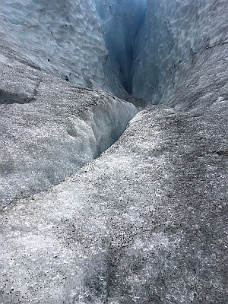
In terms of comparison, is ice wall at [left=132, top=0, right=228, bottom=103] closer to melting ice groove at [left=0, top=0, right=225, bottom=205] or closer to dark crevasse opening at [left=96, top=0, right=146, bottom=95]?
melting ice groove at [left=0, top=0, right=225, bottom=205]

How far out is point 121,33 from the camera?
12.8m

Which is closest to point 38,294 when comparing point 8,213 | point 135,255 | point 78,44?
point 135,255

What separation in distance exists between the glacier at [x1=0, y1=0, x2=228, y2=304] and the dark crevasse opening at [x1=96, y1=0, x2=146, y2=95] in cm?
432

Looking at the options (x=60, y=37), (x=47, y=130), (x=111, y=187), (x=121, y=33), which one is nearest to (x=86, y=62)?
(x=60, y=37)

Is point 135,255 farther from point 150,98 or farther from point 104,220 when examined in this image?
point 150,98

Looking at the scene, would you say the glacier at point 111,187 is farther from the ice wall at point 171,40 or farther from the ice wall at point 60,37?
the ice wall at point 60,37

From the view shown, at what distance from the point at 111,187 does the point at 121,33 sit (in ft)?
34.5

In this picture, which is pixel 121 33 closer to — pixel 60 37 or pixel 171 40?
pixel 171 40

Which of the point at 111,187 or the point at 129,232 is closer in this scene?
the point at 129,232

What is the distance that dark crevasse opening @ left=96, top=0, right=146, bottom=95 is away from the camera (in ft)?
39.4

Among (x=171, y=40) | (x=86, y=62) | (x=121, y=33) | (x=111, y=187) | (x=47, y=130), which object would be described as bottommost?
(x=111, y=187)

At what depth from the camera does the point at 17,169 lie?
3.79 metres

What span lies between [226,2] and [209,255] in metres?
7.14

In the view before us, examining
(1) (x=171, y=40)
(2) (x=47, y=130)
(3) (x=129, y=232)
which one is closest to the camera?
(3) (x=129, y=232)
